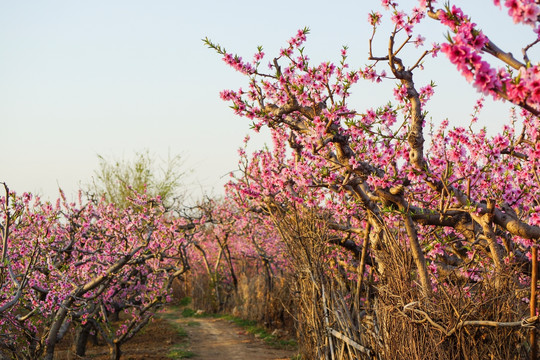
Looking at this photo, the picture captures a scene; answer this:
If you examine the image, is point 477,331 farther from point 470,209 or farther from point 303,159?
point 303,159

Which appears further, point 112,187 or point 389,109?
point 112,187

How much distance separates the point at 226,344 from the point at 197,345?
29.2 inches

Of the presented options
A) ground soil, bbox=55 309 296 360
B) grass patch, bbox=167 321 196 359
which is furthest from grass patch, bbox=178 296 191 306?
grass patch, bbox=167 321 196 359

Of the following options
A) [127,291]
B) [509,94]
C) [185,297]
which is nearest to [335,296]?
[509,94]

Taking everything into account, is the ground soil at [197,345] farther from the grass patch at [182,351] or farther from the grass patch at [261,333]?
the grass patch at [261,333]

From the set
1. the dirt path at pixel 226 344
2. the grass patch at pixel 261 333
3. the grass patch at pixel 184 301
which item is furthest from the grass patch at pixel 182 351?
the grass patch at pixel 184 301

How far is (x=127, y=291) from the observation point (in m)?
12.3

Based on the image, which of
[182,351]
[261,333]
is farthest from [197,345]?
[261,333]

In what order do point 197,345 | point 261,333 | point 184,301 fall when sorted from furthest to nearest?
point 184,301, point 261,333, point 197,345

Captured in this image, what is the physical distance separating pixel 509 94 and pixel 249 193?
6821 mm

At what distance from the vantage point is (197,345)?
12.6 meters

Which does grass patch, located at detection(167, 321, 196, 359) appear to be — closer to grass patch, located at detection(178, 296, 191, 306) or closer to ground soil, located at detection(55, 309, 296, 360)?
ground soil, located at detection(55, 309, 296, 360)

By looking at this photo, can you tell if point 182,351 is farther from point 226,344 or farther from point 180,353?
point 226,344

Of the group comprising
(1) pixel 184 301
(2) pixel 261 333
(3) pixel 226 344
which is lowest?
(3) pixel 226 344
